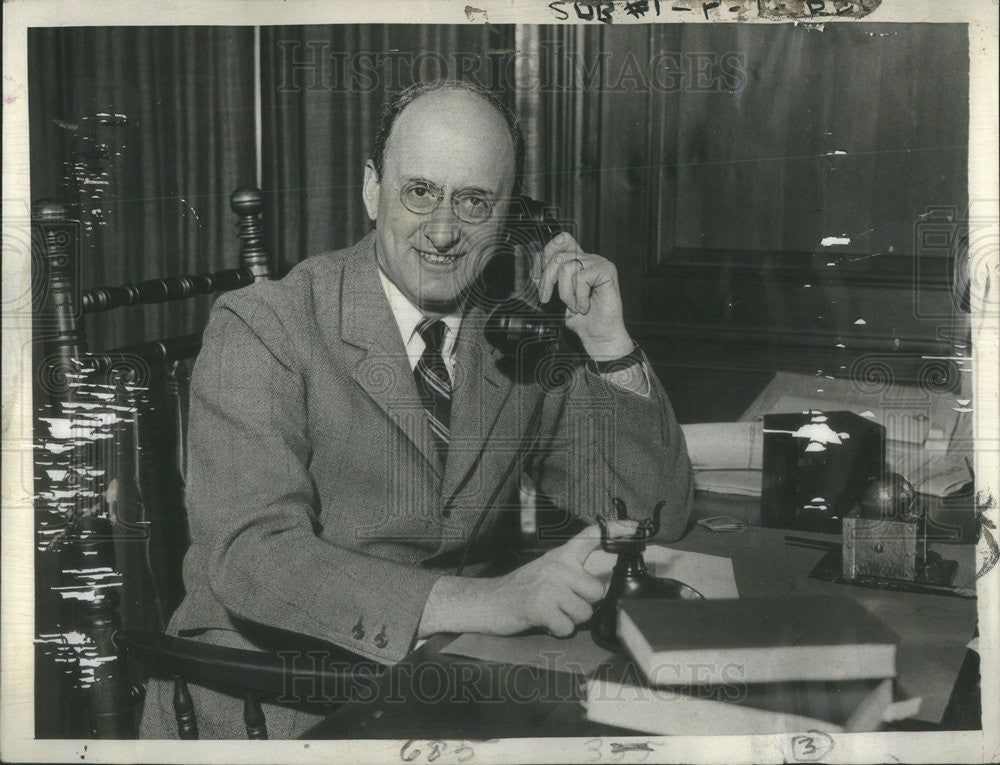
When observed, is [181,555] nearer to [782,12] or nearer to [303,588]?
[303,588]

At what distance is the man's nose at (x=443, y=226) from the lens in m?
1.36

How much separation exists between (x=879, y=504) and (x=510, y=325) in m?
0.65

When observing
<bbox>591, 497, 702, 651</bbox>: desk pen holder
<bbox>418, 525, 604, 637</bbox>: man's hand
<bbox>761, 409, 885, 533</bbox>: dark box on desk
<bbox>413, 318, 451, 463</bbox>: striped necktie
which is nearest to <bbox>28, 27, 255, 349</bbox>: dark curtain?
<bbox>413, 318, 451, 463</bbox>: striped necktie

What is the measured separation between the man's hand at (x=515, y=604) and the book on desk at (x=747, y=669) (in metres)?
0.06

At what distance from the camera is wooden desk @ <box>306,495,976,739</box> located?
1202 millimetres

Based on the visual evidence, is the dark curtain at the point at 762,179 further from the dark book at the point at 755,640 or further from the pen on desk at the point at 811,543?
the dark book at the point at 755,640

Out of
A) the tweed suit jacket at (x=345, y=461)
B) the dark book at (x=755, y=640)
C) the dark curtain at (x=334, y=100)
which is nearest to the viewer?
the dark book at (x=755, y=640)

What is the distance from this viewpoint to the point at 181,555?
4.53 ft

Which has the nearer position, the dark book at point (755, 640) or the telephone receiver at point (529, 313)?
the dark book at point (755, 640)

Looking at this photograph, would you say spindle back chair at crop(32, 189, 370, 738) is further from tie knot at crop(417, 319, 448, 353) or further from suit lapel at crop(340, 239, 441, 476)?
tie knot at crop(417, 319, 448, 353)

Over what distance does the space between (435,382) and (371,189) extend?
32 centimetres

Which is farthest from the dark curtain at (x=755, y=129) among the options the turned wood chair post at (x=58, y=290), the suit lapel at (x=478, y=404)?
the turned wood chair post at (x=58, y=290)

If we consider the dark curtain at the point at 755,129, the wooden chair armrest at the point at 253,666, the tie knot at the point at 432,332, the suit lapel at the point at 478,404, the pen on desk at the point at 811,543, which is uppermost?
the dark curtain at the point at 755,129

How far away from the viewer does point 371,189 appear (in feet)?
4.57
